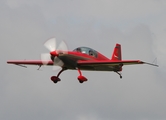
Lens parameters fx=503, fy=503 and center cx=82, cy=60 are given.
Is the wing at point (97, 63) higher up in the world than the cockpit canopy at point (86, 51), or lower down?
lower down

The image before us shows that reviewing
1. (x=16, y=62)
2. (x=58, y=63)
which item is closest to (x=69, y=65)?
(x=58, y=63)

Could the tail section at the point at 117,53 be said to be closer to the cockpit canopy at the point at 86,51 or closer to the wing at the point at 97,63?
the cockpit canopy at the point at 86,51

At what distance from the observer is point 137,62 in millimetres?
45219

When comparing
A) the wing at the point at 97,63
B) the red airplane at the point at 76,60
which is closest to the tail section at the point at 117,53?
the red airplane at the point at 76,60

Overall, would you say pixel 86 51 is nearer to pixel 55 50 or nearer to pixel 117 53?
pixel 55 50

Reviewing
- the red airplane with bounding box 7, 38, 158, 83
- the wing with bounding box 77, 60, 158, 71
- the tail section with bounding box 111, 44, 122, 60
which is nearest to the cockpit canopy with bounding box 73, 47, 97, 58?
the red airplane with bounding box 7, 38, 158, 83

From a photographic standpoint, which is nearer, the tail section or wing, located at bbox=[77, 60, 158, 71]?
wing, located at bbox=[77, 60, 158, 71]

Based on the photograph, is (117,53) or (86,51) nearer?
(86,51)

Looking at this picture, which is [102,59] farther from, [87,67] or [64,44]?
[64,44]

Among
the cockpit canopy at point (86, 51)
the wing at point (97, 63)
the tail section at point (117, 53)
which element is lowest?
the tail section at point (117, 53)

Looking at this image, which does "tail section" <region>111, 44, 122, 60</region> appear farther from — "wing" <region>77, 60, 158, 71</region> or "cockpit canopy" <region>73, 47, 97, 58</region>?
"wing" <region>77, 60, 158, 71</region>

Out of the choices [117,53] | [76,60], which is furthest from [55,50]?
[117,53]

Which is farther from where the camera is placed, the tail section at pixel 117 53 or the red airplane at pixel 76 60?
the tail section at pixel 117 53

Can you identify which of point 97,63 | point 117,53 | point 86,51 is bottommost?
point 117,53
